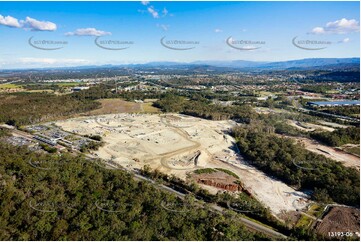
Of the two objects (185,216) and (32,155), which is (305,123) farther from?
(32,155)

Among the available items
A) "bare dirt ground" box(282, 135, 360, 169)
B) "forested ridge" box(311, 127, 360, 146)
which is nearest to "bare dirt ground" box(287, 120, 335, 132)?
"forested ridge" box(311, 127, 360, 146)

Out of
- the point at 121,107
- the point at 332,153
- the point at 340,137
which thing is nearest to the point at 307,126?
the point at 340,137

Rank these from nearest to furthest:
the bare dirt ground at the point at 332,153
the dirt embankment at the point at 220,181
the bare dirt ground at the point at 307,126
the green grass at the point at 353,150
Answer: the dirt embankment at the point at 220,181
the bare dirt ground at the point at 332,153
the green grass at the point at 353,150
the bare dirt ground at the point at 307,126

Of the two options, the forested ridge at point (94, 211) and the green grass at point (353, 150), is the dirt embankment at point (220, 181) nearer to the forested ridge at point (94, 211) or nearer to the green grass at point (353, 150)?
the forested ridge at point (94, 211)

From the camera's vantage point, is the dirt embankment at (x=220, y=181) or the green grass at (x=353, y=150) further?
the green grass at (x=353, y=150)

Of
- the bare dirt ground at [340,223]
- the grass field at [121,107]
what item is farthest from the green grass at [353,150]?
the grass field at [121,107]

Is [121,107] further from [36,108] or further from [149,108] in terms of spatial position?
[36,108]
